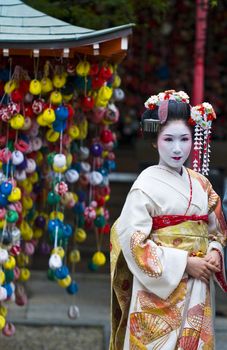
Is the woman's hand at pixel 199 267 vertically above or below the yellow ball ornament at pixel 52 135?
below

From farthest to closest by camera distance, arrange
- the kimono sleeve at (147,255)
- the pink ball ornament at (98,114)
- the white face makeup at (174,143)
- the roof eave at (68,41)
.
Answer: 1. the pink ball ornament at (98,114)
2. the roof eave at (68,41)
3. the white face makeup at (174,143)
4. the kimono sleeve at (147,255)

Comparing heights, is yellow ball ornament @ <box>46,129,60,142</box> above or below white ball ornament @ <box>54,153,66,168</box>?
above

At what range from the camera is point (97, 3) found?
21.9ft

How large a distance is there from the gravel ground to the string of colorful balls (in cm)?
72

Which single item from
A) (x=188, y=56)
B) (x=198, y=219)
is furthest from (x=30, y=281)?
(x=198, y=219)

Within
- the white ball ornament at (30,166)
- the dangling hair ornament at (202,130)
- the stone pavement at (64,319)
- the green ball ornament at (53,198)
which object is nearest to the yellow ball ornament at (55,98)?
the white ball ornament at (30,166)

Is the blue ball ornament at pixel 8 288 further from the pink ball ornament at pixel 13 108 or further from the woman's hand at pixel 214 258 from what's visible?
the woman's hand at pixel 214 258

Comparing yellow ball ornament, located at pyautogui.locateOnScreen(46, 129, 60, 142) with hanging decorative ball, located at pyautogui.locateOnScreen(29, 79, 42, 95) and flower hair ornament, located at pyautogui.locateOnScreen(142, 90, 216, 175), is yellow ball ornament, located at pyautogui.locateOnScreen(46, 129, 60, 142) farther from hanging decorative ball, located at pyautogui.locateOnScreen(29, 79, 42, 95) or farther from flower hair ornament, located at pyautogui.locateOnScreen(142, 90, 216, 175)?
flower hair ornament, located at pyautogui.locateOnScreen(142, 90, 216, 175)

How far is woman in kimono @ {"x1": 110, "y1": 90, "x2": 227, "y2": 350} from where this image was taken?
4242 millimetres

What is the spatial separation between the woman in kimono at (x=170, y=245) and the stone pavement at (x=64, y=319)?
2.15 metres

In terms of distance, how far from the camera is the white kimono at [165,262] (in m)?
4.23

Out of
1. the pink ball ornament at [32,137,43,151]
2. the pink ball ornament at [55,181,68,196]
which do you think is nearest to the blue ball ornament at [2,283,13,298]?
the pink ball ornament at [55,181,68,196]

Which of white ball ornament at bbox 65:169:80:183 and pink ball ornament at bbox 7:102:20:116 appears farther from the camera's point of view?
white ball ornament at bbox 65:169:80:183

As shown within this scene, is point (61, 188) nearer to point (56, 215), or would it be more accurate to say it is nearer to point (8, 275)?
point (56, 215)
